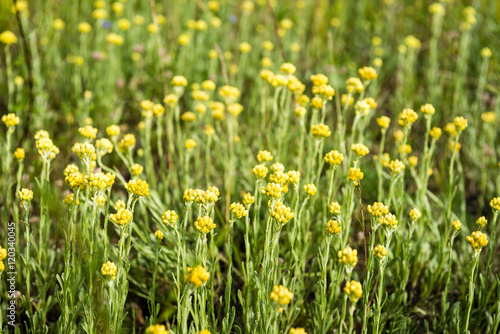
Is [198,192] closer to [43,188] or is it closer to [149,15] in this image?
[43,188]

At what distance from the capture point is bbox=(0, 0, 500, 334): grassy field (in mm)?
1586

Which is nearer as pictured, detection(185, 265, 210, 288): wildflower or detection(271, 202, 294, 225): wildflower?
detection(185, 265, 210, 288): wildflower

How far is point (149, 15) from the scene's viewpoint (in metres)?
4.33

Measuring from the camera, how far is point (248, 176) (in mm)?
2553

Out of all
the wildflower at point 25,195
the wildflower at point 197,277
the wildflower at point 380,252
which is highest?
the wildflower at point 25,195

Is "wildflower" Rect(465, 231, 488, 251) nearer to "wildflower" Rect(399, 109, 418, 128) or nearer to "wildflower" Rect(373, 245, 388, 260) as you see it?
"wildflower" Rect(373, 245, 388, 260)

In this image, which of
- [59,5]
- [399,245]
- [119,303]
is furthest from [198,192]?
[59,5]

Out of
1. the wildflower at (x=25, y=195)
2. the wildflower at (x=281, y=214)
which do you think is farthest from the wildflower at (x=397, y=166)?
the wildflower at (x=25, y=195)

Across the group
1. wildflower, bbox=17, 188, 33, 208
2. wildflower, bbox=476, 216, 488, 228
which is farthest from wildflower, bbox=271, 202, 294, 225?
wildflower, bbox=17, 188, 33, 208

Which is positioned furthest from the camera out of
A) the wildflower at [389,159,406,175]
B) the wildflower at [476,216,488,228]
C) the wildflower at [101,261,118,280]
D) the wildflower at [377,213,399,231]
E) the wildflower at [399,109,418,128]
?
the wildflower at [399,109,418,128]

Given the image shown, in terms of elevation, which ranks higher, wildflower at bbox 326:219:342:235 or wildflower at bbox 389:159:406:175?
wildflower at bbox 389:159:406:175

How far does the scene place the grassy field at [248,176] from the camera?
1.59 metres

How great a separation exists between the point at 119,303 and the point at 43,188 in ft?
1.88

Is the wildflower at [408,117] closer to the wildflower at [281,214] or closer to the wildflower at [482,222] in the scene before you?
the wildflower at [482,222]
